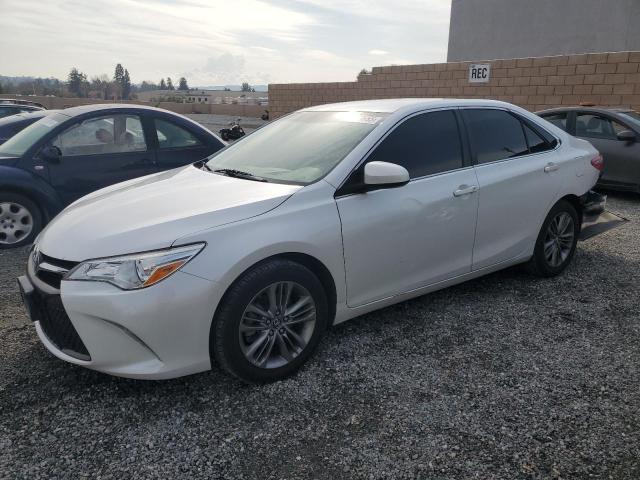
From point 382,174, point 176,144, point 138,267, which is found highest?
point 382,174

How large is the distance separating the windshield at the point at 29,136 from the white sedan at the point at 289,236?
279cm

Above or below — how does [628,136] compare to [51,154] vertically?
above

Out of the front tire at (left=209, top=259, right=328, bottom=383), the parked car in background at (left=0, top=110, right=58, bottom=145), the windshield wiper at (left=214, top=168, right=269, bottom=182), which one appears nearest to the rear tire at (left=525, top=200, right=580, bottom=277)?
the front tire at (left=209, top=259, right=328, bottom=383)

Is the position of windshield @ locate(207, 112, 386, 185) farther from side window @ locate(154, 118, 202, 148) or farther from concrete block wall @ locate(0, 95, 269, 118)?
concrete block wall @ locate(0, 95, 269, 118)

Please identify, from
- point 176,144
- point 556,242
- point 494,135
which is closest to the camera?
point 494,135

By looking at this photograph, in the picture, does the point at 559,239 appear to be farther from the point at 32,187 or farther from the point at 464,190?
the point at 32,187

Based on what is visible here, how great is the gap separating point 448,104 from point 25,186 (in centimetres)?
448

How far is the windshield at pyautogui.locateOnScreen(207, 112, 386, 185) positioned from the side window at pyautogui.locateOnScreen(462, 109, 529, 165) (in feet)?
2.75

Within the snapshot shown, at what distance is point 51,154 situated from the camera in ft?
18.8

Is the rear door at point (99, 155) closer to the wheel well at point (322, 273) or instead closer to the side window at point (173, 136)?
the side window at point (173, 136)

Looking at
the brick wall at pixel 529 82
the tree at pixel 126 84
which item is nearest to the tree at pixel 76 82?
the tree at pixel 126 84

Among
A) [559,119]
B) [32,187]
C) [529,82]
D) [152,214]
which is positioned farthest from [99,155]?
[529,82]

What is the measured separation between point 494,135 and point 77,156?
4.46 metres

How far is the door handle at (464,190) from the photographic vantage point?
376cm
